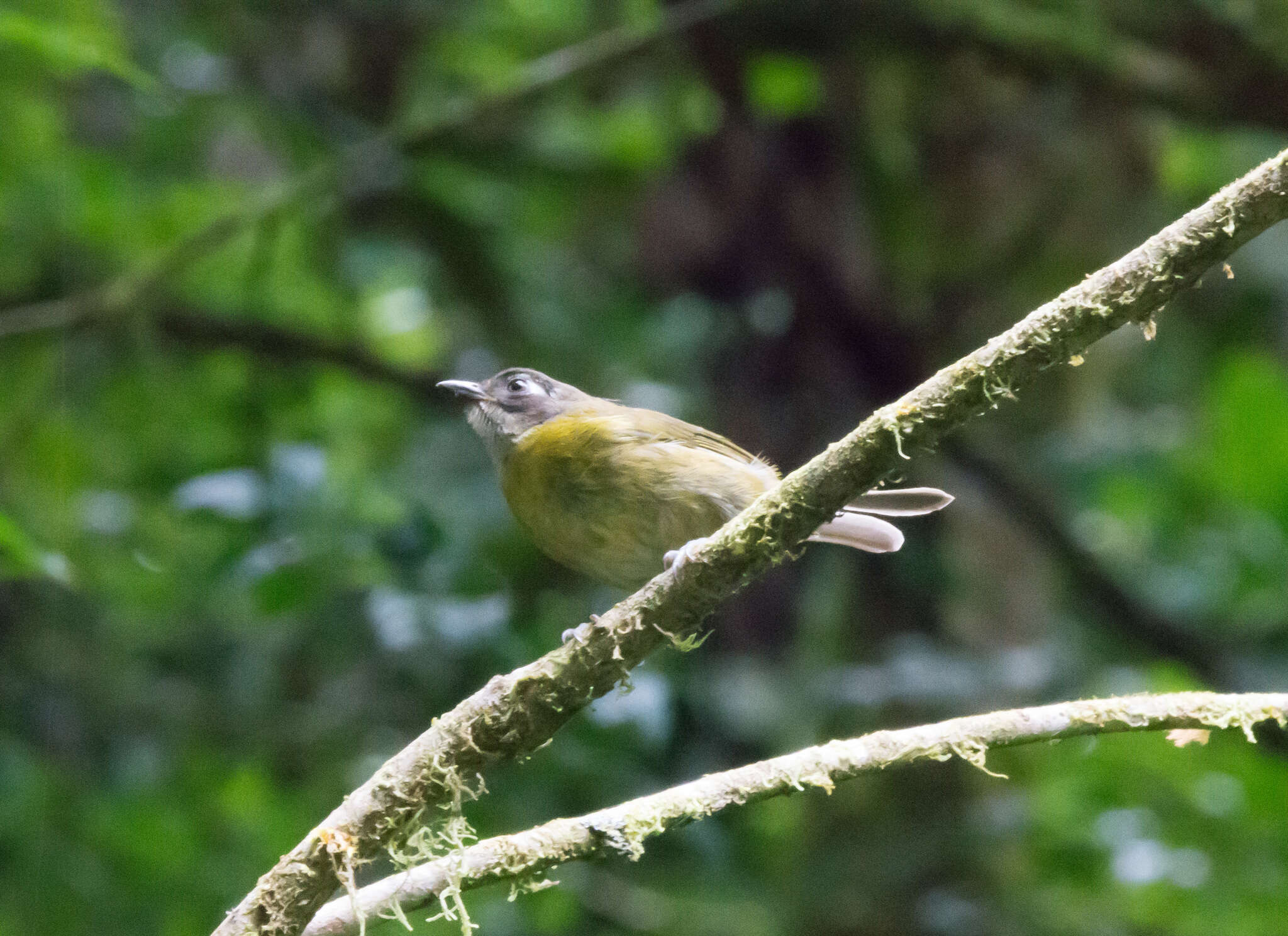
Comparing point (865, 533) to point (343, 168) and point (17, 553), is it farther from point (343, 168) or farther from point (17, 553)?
point (343, 168)

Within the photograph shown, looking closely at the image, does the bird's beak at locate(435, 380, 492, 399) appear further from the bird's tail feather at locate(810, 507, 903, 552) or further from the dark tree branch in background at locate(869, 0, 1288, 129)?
the dark tree branch in background at locate(869, 0, 1288, 129)

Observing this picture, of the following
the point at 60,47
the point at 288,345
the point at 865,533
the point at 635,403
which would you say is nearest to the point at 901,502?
the point at 865,533

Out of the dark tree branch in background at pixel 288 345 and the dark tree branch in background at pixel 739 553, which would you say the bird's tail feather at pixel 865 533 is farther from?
the dark tree branch in background at pixel 288 345

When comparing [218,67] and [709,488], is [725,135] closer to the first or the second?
[218,67]

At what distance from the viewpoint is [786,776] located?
1598 millimetres

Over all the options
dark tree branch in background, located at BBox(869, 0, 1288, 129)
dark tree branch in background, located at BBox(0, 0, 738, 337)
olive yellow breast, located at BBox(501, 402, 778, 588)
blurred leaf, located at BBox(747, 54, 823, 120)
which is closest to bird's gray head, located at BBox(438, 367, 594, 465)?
olive yellow breast, located at BBox(501, 402, 778, 588)

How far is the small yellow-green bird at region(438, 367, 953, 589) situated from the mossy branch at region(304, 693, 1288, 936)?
0.66 metres

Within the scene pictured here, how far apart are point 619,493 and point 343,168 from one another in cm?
250

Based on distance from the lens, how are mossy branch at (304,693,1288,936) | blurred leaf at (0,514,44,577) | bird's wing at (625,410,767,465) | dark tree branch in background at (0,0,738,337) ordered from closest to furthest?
mossy branch at (304,693,1288,936), blurred leaf at (0,514,44,577), bird's wing at (625,410,767,465), dark tree branch in background at (0,0,738,337)

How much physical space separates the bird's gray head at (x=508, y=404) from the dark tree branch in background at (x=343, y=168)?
6.20 feet

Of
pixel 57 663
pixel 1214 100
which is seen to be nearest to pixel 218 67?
pixel 57 663

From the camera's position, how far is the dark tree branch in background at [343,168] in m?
4.19

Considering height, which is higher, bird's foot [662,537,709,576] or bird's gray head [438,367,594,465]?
bird's gray head [438,367,594,465]

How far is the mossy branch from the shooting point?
158 cm
